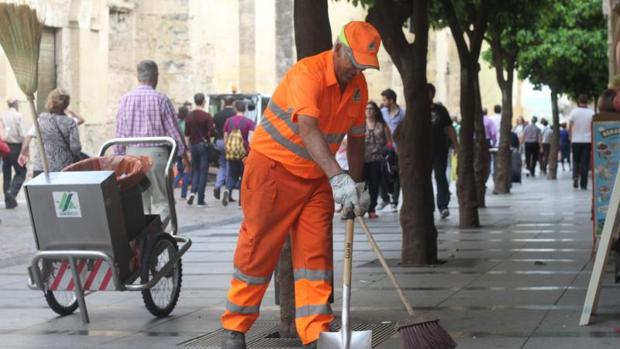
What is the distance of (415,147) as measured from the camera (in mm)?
13398

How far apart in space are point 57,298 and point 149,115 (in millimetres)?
3356

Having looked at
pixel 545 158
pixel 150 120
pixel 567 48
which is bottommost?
pixel 545 158

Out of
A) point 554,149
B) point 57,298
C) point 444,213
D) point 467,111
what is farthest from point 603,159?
point 554,149

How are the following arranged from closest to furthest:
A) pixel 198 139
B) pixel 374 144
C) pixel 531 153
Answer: pixel 374 144, pixel 198 139, pixel 531 153

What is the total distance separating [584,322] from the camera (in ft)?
29.7

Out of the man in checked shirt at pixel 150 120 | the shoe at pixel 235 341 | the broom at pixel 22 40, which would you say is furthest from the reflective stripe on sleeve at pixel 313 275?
the man in checked shirt at pixel 150 120

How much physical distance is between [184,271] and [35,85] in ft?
13.4

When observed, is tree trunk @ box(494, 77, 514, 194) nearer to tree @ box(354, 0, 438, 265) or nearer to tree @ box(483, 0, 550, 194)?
tree @ box(483, 0, 550, 194)

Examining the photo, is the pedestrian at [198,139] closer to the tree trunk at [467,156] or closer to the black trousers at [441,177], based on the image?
the black trousers at [441,177]

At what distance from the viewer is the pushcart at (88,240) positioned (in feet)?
30.8

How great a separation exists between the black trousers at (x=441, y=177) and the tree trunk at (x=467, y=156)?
100 cm

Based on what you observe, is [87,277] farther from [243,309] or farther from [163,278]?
[243,309]

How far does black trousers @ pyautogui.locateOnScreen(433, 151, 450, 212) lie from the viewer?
65.9ft

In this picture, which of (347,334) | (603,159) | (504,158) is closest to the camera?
(347,334)
